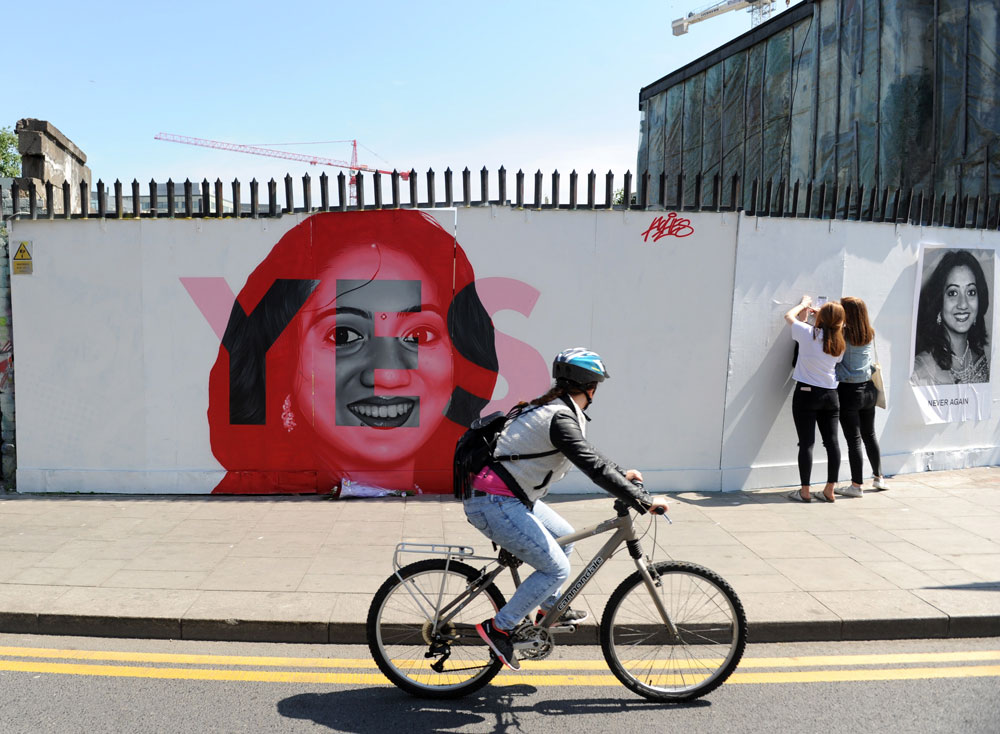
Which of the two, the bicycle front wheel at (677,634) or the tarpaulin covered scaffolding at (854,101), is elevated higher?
the tarpaulin covered scaffolding at (854,101)

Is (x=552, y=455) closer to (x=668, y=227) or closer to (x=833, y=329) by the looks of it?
(x=668, y=227)

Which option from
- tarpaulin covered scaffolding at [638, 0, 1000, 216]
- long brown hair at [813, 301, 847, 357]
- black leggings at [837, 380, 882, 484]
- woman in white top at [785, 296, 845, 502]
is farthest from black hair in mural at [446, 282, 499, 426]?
tarpaulin covered scaffolding at [638, 0, 1000, 216]

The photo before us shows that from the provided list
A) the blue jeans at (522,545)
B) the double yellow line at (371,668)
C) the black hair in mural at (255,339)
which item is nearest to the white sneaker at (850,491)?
the double yellow line at (371,668)

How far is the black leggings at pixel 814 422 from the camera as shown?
7652 millimetres

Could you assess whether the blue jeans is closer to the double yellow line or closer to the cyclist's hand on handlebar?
the cyclist's hand on handlebar

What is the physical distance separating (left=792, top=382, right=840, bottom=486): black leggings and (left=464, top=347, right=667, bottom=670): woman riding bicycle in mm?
4775

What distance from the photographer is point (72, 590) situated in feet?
16.3

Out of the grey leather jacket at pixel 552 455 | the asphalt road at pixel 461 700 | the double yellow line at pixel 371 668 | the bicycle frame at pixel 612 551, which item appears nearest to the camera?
the grey leather jacket at pixel 552 455

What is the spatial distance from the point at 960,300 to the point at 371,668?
8.28 m

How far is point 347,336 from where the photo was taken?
7508mm

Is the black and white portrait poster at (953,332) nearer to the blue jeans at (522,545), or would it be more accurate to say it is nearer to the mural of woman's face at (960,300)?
the mural of woman's face at (960,300)

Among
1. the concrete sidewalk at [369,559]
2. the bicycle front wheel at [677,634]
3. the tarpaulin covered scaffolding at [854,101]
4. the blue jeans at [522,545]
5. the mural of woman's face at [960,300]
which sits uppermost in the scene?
the tarpaulin covered scaffolding at [854,101]

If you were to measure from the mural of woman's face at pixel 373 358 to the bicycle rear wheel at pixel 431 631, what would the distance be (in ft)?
12.7

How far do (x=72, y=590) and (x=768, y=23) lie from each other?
25754mm
